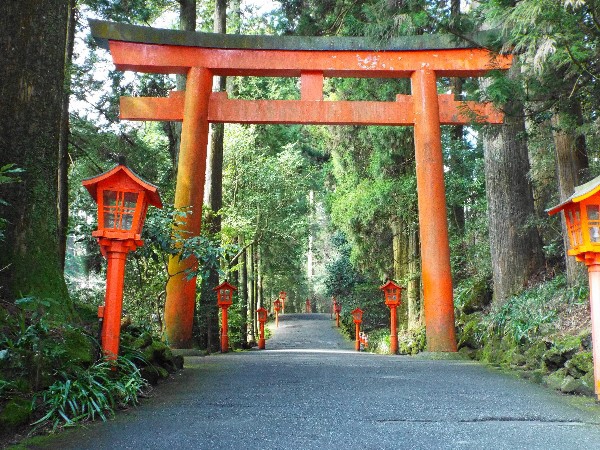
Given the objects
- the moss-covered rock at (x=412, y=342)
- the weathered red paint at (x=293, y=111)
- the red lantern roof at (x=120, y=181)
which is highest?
the weathered red paint at (x=293, y=111)

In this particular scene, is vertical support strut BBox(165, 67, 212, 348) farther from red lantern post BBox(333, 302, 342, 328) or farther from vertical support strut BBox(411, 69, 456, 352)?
red lantern post BBox(333, 302, 342, 328)

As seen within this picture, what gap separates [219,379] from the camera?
501 centimetres

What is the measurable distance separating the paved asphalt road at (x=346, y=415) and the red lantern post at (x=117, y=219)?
2.94 feet

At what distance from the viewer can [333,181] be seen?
1795 centimetres

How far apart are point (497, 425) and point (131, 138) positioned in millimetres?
9982

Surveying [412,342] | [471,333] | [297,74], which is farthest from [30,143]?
[412,342]

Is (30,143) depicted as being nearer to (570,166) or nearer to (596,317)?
(596,317)

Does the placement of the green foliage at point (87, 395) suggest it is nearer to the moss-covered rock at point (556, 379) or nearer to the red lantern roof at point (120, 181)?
the red lantern roof at point (120, 181)

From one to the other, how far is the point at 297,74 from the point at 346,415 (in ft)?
21.4

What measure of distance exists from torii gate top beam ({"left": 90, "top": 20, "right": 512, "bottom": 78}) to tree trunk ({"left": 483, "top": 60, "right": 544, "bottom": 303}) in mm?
1363

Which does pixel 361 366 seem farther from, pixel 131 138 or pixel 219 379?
pixel 131 138

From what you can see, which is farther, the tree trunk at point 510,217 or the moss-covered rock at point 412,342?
the moss-covered rock at point 412,342

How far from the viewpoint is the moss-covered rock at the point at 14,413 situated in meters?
2.95

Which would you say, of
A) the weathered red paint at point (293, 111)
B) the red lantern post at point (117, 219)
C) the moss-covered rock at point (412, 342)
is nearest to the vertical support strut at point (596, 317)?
the red lantern post at point (117, 219)
